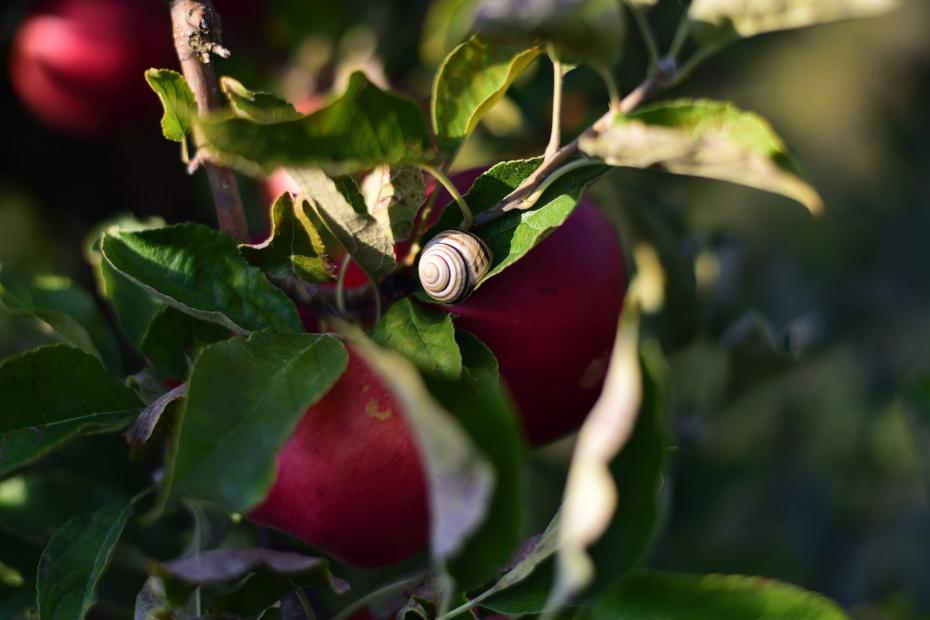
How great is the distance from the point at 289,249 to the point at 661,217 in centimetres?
50

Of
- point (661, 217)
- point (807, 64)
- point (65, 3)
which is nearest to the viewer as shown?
point (661, 217)

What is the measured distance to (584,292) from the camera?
2.17 feet

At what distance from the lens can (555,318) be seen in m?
0.65

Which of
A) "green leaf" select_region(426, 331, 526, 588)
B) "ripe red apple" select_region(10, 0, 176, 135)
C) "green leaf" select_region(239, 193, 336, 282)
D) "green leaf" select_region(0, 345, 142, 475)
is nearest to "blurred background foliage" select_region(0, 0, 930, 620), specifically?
"ripe red apple" select_region(10, 0, 176, 135)

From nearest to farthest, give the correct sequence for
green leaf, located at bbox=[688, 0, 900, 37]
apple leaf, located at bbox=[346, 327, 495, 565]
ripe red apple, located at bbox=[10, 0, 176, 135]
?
apple leaf, located at bbox=[346, 327, 495, 565]
green leaf, located at bbox=[688, 0, 900, 37]
ripe red apple, located at bbox=[10, 0, 176, 135]

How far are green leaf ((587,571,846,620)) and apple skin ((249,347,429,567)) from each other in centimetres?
16

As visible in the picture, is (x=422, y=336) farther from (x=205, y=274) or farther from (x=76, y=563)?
(x=76, y=563)

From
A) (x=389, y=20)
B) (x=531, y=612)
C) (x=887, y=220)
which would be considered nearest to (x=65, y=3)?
(x=389, y=20)

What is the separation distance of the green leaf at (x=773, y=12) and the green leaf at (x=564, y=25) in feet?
0.16

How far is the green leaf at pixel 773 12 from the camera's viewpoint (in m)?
0.50

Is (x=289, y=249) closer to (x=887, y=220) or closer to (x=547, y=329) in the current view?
(x=547, y=329)

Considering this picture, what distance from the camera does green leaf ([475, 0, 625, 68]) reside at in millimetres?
497

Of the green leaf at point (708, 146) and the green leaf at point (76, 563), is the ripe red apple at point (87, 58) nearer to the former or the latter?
the green leaf at point (76, 563)

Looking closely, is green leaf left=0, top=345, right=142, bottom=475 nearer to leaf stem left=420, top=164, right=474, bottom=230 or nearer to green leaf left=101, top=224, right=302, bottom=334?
green leaf left=101, top=224, right=302, bottom=334
